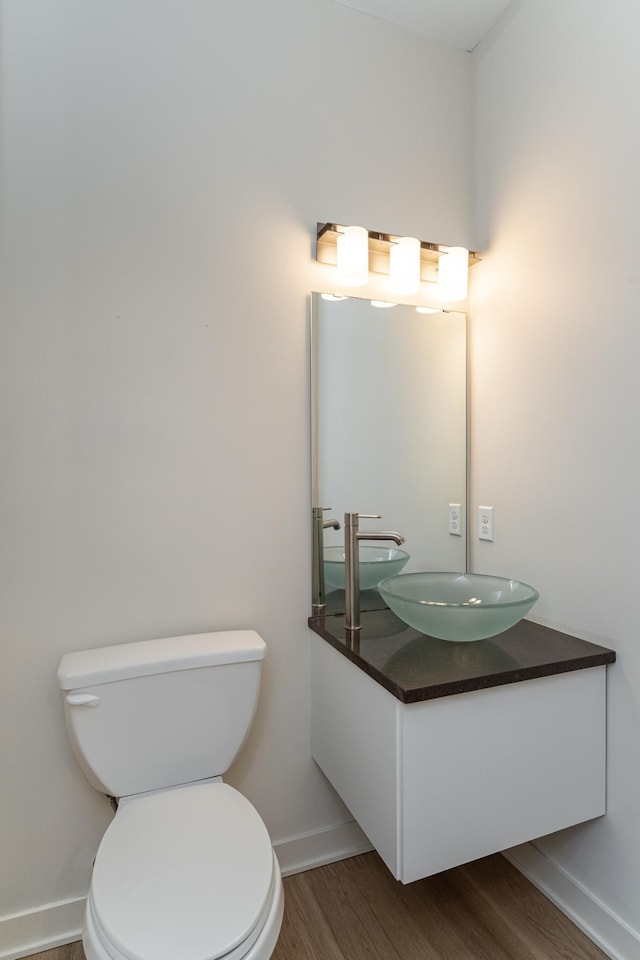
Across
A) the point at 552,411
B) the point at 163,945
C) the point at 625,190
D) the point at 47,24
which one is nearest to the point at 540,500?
the point at 552,411

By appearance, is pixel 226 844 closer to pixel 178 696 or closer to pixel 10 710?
pixel 178 696

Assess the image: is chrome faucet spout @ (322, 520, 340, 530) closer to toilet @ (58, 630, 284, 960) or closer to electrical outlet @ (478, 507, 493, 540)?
toilet @ (58, 630, 284, 960)

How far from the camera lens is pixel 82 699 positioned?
1.33 m

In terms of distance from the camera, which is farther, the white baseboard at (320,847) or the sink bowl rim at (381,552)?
the sink bowl rim at (381,552)

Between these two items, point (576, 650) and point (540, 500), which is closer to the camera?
point (576, 650)

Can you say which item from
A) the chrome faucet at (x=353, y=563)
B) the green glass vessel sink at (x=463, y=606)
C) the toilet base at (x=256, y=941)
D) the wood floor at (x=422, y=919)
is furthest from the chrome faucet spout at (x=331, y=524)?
the wood floor at (x=422, y=919)

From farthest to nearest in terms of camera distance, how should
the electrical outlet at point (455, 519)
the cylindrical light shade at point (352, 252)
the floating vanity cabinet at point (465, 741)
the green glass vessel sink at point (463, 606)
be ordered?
the electrical outlet at point (455, 519)
the cylindrical light shade at point (352, 252)
the green glass vessel sink at point (463, 606)
the floating vanity cabinet at point (465, 741)

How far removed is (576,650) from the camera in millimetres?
1422

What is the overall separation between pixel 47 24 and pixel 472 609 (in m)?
1.82

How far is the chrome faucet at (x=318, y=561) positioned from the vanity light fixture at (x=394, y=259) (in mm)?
745

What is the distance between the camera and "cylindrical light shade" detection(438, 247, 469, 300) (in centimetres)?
Answer: 182

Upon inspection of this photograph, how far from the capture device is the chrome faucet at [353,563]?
5.17ft

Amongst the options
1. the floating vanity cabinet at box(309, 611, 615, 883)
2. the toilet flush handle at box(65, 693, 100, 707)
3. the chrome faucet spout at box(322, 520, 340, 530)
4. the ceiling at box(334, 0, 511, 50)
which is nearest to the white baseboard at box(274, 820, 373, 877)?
the floating vanity cabinet at box(309, 611, 615, 883)

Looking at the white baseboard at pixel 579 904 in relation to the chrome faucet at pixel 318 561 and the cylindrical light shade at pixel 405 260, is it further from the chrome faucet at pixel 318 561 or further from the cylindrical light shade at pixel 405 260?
the cylindrical light shade at pixel 405 260
